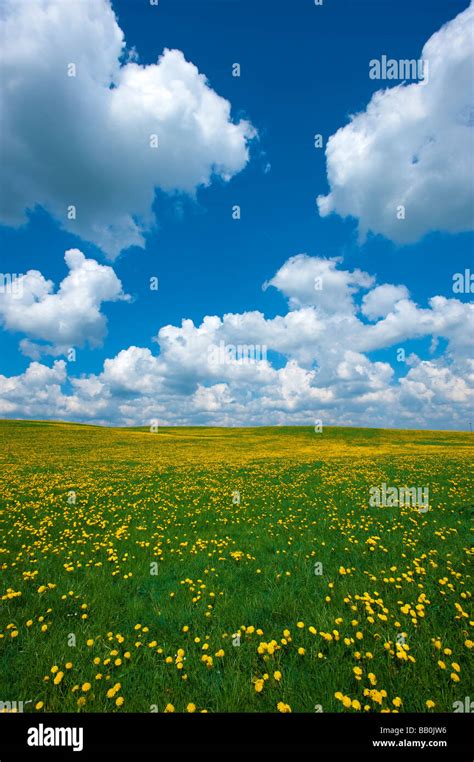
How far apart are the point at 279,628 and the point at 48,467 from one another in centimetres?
2336

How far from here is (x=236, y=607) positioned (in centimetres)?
616

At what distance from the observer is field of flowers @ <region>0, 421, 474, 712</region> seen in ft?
14.2

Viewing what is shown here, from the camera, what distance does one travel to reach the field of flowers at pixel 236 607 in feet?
14.2

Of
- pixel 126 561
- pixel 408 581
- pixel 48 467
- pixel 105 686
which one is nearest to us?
pixel 105 686

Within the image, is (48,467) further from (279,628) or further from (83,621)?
(279,628)

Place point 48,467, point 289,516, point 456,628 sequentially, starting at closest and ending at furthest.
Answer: point 456,628
point 289,516
point 48,467

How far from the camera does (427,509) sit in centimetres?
1207
